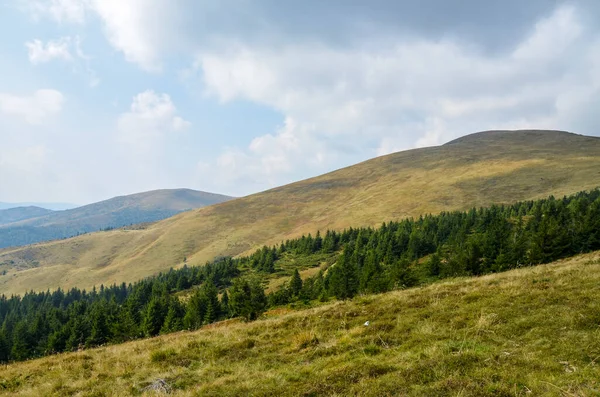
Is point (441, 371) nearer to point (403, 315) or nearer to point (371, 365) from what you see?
point (371, 365)

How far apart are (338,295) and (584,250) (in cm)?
4122

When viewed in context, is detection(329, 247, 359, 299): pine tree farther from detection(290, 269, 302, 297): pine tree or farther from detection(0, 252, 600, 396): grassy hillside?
detection(0, 252, 600, 396): grassy hillside

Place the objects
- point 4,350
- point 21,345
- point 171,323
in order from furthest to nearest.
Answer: point 4,350, point 21,345, point 171,323

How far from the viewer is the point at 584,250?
53469mm

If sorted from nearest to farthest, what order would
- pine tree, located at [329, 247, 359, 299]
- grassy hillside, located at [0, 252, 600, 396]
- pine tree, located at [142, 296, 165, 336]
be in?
grassy hillside, located at [0, 252, 600, 396] < pine tree, located at [329, 247, 359, 299] < pine tree, located at [142, 296, 165, 336]

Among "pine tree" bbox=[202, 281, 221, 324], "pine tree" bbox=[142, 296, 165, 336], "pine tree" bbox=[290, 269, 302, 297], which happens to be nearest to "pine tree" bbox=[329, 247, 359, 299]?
"pine tree" bbox=[290, 269, 302, 297]

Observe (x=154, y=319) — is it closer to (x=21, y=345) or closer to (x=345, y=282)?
(x=21, y=345)

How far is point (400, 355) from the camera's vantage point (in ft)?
32.8

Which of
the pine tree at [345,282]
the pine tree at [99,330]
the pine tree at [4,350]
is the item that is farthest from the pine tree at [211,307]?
the pine tree at [4,350]

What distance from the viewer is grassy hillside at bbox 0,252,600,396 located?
7863 millimetres

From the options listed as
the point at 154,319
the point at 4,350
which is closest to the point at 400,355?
the point at 154,319

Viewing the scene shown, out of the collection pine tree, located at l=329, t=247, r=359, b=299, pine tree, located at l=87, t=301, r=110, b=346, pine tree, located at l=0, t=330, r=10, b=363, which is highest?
pine tree, located at l=329, t=247, r=359, b=299

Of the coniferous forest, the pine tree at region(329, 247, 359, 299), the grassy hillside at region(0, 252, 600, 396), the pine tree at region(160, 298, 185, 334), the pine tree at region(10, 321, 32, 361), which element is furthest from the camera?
the pine tree at region(10, 321, 32, 361)

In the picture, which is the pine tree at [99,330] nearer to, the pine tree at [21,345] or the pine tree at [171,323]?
the pine tree at [171,323]
